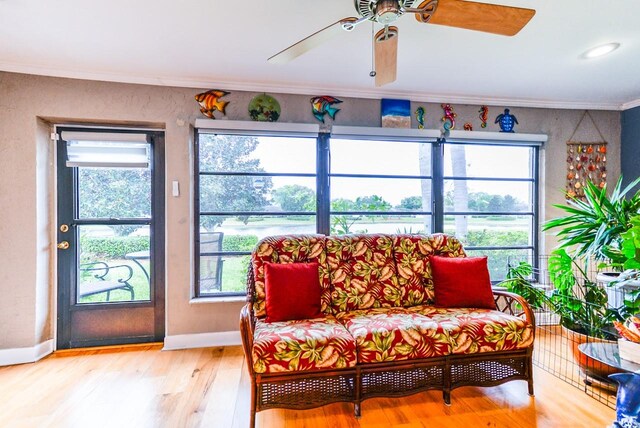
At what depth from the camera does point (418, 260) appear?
8.22 feet

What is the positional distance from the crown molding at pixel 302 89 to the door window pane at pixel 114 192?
814mm

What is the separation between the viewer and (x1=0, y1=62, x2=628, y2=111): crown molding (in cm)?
263

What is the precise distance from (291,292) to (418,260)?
1084 mm

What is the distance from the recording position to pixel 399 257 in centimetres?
251

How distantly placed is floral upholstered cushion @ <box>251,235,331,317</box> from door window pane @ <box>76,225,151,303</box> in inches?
55.7

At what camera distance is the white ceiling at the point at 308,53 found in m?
1.86

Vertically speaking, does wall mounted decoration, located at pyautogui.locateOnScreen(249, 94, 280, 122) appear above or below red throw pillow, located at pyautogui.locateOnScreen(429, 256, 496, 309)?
above

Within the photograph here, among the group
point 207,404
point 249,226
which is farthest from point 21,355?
point 249,226

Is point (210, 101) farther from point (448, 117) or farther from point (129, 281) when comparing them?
point (448, 117)

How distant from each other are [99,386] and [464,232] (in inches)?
141

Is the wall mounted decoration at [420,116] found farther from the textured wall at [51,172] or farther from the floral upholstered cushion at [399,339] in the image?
the floral upholstered cushion at [399,339]

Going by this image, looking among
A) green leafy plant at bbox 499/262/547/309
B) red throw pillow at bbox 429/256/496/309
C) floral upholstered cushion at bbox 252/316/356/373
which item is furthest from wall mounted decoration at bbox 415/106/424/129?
floral upholstered cushion at bbox 252/316/356/373

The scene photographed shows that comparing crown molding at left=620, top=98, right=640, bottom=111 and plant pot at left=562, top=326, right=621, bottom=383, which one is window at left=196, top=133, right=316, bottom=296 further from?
crown molding at left=620, top=98, right=640, bottom=111

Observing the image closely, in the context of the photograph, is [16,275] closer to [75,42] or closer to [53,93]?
[53,93]
